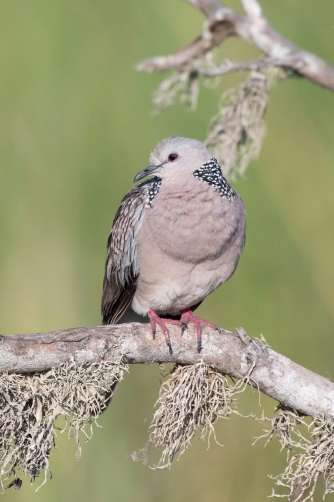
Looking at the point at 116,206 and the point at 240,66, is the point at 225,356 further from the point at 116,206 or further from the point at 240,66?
the point at 240,66

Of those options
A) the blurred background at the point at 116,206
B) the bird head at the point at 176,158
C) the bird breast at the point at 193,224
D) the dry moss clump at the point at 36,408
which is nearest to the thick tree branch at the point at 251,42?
the blurred background at the point at 116,206

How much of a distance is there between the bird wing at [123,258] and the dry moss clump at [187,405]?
0.72 m

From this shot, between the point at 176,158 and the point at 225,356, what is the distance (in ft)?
3.60

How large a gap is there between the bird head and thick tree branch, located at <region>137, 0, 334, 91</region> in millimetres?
399

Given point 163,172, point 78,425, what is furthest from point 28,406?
point 163,172

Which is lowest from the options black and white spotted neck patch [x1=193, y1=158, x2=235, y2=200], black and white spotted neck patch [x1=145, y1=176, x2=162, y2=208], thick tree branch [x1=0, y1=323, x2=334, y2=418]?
thick tree branch [x1=0, y1=323, x2=334, y2=418]

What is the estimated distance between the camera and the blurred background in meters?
3.37

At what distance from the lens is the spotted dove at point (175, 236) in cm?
321

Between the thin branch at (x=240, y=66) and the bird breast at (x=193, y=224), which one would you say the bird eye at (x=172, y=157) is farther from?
the thin branch at (x=240, y=66)

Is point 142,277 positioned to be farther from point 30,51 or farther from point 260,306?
point 30,51

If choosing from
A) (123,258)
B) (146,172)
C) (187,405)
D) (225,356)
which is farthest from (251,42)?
(187,405)

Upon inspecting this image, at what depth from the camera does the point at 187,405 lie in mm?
2709

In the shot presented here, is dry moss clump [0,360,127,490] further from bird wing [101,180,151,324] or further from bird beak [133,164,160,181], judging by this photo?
bird beak [133,164,160,181]

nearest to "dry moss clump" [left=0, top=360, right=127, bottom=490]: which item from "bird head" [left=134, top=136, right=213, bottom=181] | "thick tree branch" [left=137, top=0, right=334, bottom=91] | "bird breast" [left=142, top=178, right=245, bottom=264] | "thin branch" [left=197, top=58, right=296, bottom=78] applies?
"bird breast" [left=142, top=178, right=245, bottom=264]
